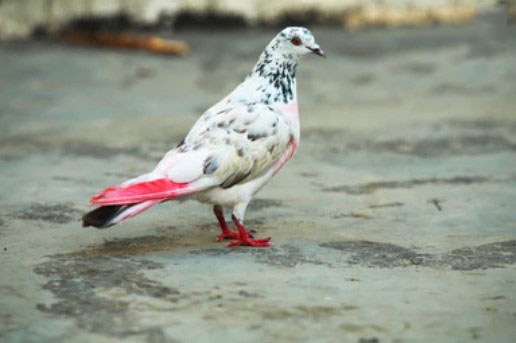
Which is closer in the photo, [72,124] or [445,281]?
[445,281]

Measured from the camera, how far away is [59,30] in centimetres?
949

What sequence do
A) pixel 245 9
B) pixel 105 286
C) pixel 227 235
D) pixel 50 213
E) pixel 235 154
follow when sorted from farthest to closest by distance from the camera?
pixel 245 9, pixel 50 213, pixel 227 235, pixel 235 154, pixel 105 286

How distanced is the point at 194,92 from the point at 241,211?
4.13m

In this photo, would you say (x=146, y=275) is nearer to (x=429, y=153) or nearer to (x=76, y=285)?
(x=76, y=285)

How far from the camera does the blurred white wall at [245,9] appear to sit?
9359 mm

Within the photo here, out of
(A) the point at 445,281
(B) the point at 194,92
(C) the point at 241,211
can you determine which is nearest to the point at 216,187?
(C) the point at 241,211

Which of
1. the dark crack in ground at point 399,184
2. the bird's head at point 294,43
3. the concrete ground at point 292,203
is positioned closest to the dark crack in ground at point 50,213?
the concrete ground at point 292,203

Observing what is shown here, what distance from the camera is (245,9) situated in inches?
384

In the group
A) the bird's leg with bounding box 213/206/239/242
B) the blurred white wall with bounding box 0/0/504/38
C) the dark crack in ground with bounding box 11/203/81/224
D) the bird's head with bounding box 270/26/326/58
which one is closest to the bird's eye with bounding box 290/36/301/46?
the bird's head with bounding box 270/26/326/58

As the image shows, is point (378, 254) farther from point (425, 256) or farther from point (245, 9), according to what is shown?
point (245, 9)

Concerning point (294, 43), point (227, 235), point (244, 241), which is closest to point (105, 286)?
point (244, 241)

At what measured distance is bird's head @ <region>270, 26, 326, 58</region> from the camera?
4.45 metres

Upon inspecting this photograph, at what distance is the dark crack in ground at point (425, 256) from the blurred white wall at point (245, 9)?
578cm

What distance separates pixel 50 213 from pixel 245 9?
5.32 m
